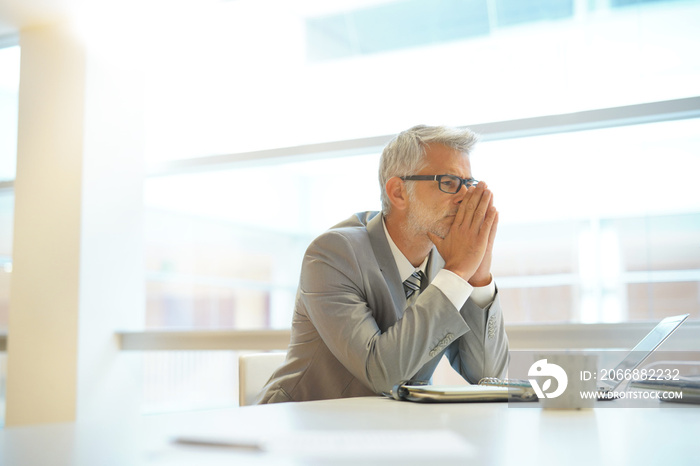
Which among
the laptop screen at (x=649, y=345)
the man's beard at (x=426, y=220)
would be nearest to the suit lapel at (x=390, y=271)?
the man's beard at (x=426, y=220)

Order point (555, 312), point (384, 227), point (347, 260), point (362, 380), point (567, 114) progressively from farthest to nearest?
point (555, 312), point (567, 114), point (384, 227), point (347, 260), point (362, 380)

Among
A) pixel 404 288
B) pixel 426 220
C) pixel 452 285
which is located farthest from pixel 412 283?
pixel 452 285

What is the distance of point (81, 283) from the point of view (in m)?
3.42

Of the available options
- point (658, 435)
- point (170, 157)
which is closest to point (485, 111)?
point (170, 157)

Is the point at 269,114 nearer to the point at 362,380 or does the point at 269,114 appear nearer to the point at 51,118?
the point at 51,118

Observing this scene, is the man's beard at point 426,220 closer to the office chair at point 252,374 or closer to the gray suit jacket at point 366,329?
the gray suit jacket at point 366,329

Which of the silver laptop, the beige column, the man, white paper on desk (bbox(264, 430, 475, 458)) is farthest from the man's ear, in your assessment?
the beige column

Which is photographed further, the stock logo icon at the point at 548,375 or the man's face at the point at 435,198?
the man's face at the point at 435,198

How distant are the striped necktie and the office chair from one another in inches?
16.0

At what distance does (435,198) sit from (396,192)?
122mm

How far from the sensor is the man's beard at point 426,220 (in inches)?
63.8

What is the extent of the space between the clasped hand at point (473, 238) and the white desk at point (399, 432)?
47 cm

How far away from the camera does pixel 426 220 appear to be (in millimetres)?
1626

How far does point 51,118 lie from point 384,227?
2705mm
